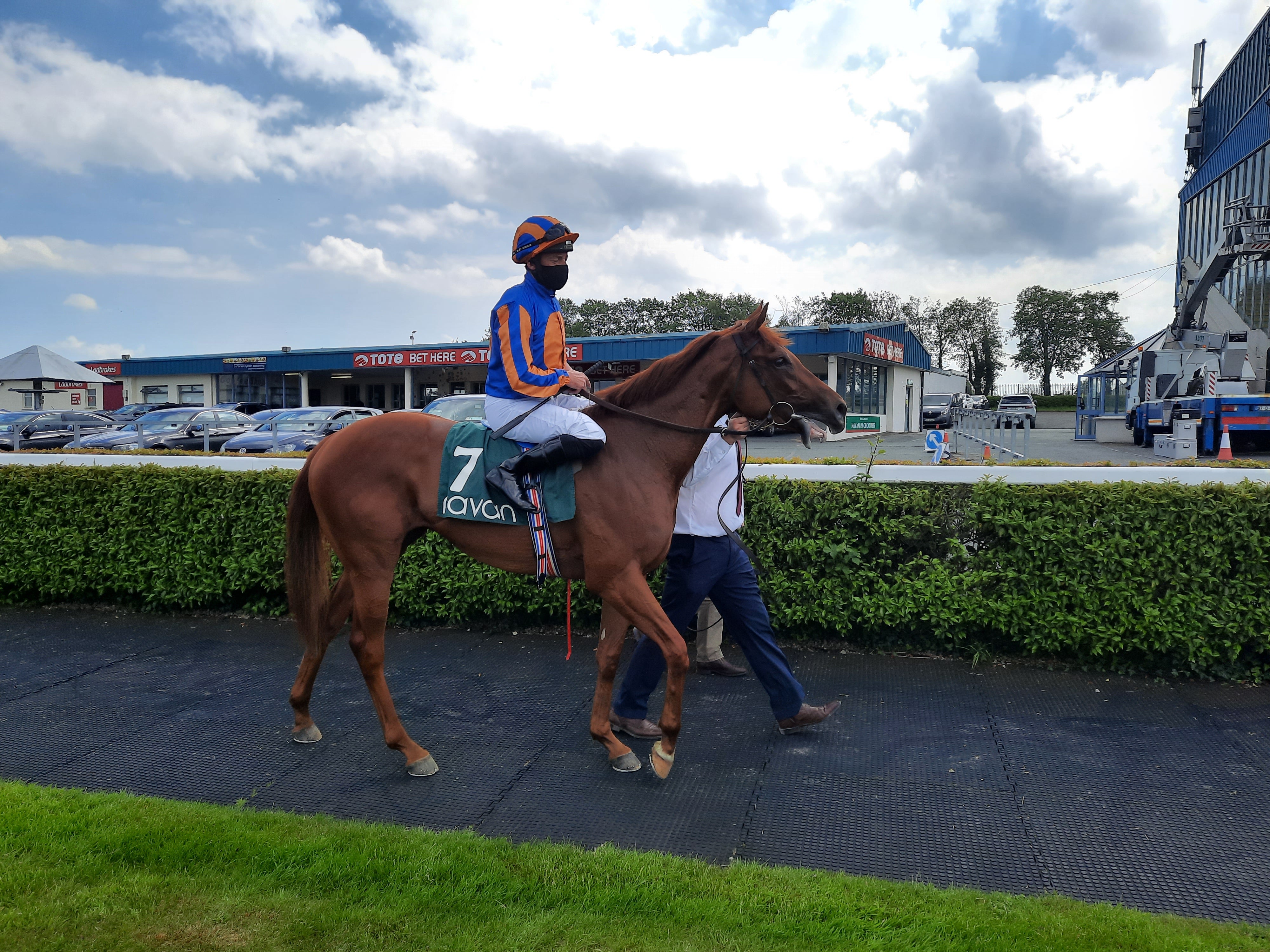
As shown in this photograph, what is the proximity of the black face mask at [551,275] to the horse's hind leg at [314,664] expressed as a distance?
1.81m

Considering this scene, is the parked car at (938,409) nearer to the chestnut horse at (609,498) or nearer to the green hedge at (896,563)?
the green hedge at (896,563)

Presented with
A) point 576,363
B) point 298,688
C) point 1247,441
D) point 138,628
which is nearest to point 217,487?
point 138,628

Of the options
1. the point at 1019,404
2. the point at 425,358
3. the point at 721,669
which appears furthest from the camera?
the point at 1019,404

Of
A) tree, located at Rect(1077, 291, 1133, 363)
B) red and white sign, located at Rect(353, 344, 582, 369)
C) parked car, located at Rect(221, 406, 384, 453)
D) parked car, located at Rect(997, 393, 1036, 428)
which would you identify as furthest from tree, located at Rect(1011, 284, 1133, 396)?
parked car, located at Rect(221, 406, 384, 453)

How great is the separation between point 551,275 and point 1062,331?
7718cm

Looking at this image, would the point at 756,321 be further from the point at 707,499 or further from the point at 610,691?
the point at 610,691

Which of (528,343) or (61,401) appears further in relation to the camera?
(61,401)

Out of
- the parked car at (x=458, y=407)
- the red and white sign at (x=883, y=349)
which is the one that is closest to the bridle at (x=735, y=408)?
the parked car at (x=458, y=407)

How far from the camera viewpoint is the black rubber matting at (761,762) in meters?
3.11

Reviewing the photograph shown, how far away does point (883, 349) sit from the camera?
33.2m

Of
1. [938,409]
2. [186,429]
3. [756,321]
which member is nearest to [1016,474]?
[756,321]

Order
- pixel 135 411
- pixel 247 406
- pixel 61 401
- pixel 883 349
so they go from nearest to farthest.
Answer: pixel 883 349, pixel 135 411, pixel 247 406, pixel 61 401

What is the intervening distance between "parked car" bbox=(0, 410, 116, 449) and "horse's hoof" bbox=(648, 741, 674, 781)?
1956 centimetres

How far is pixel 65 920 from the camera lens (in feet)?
Answer: 8.30
